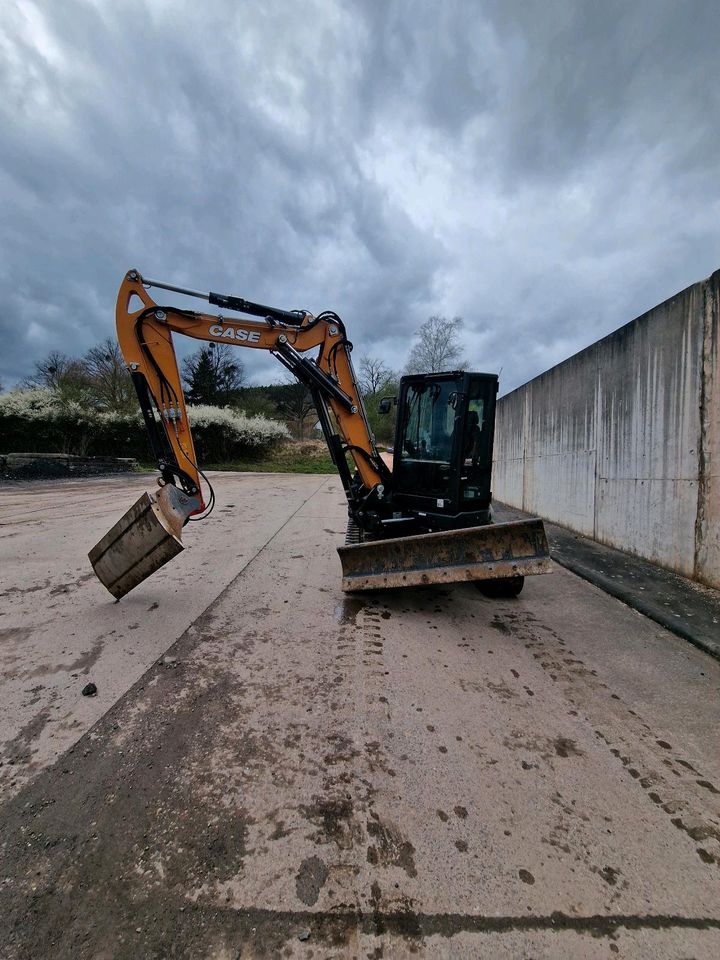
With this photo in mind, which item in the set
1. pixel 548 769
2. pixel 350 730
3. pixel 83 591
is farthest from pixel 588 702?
pixel 83 591

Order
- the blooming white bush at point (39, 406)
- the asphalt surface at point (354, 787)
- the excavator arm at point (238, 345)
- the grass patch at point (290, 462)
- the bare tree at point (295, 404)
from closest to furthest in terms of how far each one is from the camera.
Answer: the asphalt surface at point (354, 787) → the excavator arm at point (238, 345) → the blooming white bush at point (39, 406) → the grass patch at point (290, 462) → the bare tree at point (295, 404)

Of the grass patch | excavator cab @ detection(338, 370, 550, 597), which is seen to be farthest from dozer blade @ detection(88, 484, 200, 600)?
the grass patch

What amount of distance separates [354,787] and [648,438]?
632 cm

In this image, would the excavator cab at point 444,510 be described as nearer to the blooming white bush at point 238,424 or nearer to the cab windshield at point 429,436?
the cab windshield at point 429,436

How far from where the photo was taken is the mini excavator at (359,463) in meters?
4.20

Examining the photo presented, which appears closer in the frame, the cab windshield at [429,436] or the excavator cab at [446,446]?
the excavator cab at [446,446]

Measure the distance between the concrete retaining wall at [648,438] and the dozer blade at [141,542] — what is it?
19.4ft

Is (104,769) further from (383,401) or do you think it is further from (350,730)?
(383,401)

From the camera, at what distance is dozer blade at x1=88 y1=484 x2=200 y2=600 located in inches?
165

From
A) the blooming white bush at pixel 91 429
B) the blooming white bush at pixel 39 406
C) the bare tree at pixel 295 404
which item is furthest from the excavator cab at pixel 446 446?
the bare tree at pixel 295 404

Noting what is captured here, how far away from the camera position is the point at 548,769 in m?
2.28

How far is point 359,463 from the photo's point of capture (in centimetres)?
549

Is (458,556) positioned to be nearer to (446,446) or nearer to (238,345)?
(446,446)

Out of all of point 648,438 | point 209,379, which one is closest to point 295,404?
point 209,379
